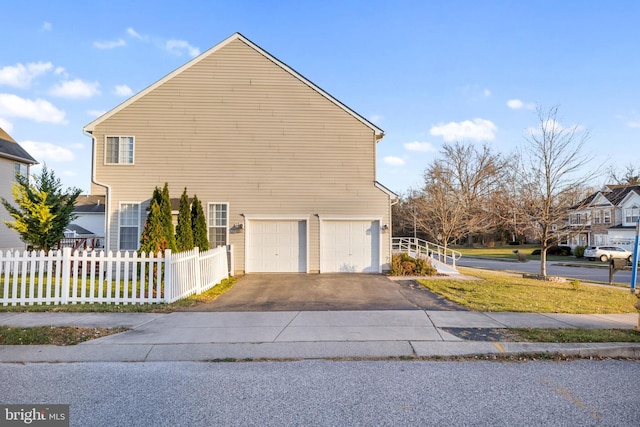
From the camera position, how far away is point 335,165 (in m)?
16.4

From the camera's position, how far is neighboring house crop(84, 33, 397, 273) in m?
16.1

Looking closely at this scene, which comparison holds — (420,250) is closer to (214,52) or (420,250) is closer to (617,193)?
(214,52)

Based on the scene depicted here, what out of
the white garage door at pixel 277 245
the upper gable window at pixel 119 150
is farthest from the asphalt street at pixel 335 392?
the upper gable window at pixel 119 150

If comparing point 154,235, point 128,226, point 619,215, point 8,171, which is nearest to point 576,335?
point 154,235

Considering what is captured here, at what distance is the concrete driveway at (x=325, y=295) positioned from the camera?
9.27 metres

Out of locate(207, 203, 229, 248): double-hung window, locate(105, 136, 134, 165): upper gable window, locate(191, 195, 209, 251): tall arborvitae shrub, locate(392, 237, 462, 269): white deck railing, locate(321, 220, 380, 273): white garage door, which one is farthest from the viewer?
locate(392, 237, 462, 269): white deck railing

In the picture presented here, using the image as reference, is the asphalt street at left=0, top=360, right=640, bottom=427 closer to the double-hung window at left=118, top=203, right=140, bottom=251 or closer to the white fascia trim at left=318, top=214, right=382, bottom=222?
the white fascia trim at left=318, top=214, right=382, bottom=222

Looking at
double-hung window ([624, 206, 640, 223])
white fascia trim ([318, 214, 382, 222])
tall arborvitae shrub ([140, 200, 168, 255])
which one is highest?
double-hung window ([624, 206, 640, 223])

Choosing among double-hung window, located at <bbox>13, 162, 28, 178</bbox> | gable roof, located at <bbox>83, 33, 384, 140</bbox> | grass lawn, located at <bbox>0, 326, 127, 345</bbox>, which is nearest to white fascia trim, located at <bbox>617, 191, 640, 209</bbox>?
gable roof, located at <bbox>83, 33, 384, 140</bbox>

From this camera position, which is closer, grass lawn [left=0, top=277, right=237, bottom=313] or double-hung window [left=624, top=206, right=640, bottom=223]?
grass lawn [left=0, top=277, right=237, bottom=313]

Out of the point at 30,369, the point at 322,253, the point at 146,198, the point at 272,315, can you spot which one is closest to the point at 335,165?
the point at 322,253

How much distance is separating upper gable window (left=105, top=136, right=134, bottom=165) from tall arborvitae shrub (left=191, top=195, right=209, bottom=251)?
12.1 feet

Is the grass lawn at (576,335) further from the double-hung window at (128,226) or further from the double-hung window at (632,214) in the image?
the double-hung window at (632,214)

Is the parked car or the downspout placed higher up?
the downspout
